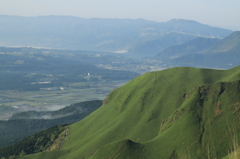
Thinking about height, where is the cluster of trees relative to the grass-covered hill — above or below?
below

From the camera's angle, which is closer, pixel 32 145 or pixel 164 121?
pixel 164 121

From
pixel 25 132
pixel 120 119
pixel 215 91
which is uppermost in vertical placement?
Result: pixel 215 91

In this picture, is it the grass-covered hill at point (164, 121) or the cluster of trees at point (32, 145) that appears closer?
the grass-covered hill at point (164, 121)

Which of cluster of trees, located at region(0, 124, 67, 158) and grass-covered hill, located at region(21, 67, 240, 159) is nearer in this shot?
grass-covered hill, located at region(21, 67, 240, 159)

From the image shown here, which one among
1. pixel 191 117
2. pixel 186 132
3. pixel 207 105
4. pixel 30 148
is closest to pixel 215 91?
pixel 207 105

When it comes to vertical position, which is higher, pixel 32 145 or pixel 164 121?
pixel 164 121

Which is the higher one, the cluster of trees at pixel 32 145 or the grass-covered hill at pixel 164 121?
the grass-covered hill at pixel 164 121

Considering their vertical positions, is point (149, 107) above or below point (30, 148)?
above

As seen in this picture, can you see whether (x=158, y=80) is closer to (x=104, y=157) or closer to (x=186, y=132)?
(x=186, y=132)
